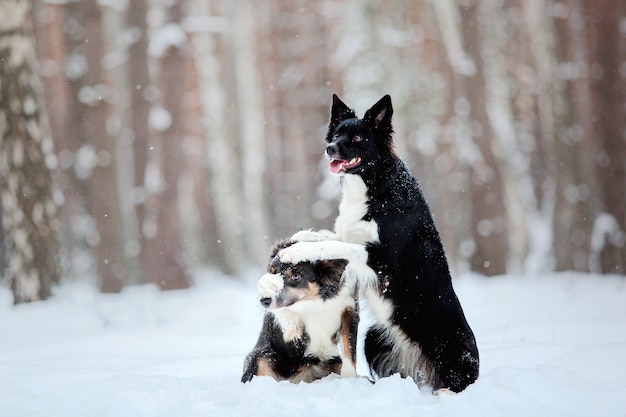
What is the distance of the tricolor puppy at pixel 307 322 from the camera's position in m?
4.41

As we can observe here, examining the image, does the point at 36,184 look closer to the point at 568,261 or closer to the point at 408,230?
the point at 408,230

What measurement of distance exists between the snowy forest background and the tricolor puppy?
769 centimetres

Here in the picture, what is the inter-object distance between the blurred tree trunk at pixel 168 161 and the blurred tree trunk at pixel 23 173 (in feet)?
9.87

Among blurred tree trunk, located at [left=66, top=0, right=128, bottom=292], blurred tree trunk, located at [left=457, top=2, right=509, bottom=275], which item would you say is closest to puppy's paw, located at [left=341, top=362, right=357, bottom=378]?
blurred tree trunk, located at [left=66, top=0, right=128, bottom=292]

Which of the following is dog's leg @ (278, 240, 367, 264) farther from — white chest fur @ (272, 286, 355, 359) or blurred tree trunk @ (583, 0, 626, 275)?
blurred tree trunk @ (583, 0, 626, 275)

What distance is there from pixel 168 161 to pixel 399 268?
29.1 feet

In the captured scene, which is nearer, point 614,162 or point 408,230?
point 408,230

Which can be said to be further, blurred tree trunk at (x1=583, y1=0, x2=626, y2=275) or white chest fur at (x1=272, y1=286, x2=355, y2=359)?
blurred tree trunk at (x1=583, y1=0, x2=626, y2=275)

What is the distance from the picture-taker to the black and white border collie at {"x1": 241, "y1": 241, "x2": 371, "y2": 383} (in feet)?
14.5

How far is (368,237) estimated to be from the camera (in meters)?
4.33

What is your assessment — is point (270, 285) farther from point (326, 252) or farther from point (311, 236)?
point (311, 236)

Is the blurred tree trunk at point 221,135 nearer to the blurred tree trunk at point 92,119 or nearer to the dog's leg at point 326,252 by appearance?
the blurred tree trunk at point 92,119

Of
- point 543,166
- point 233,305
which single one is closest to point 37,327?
point 233,305

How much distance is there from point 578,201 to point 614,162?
1107mm
